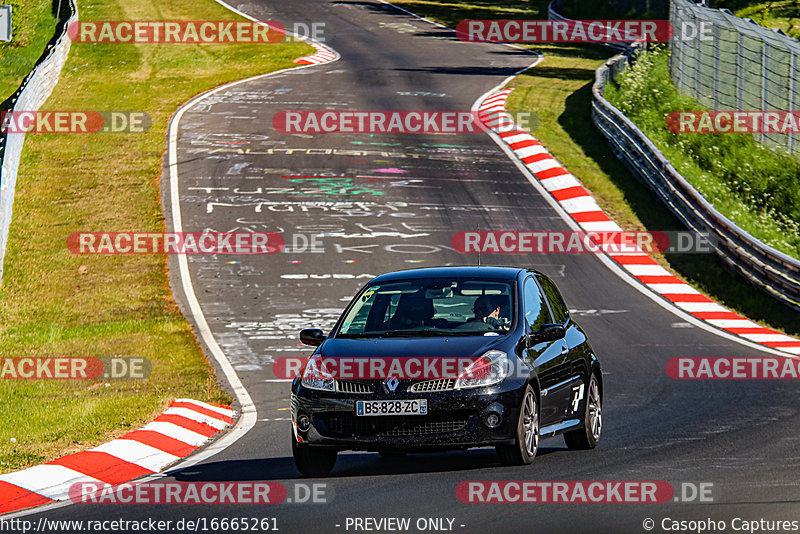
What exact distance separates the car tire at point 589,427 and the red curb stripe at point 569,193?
50.8ft

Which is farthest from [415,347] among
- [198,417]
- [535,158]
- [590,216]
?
[535,158]

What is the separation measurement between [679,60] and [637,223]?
1010cm

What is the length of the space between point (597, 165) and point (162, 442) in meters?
18.8

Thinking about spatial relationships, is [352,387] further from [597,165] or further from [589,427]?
[597,165]

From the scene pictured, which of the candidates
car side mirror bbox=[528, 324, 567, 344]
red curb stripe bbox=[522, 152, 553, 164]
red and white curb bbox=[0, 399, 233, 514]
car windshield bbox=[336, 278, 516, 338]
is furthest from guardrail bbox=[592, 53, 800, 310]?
car windshield bbox=[336, 278, 516, 338]

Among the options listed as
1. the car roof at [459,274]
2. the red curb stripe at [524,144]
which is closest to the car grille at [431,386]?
the car roof at [459,274]

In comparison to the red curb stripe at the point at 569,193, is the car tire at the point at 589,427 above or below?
above

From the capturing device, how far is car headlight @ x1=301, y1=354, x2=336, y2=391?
9500mm

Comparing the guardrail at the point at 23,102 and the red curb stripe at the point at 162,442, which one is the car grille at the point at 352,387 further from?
the guardrail at the point at 23,102

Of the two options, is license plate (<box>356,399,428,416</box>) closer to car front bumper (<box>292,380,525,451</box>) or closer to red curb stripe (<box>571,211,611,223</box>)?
car front bumper (<box>292,380,525,451</box>)

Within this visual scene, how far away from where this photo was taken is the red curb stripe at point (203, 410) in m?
13.6

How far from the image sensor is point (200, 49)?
156 ft

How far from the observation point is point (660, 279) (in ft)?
72.0

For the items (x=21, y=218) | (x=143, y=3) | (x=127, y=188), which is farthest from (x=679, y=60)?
(x=143, y=3)
